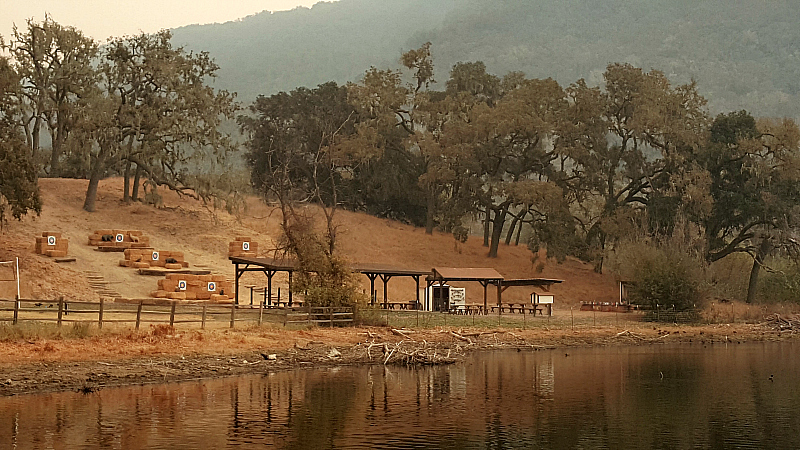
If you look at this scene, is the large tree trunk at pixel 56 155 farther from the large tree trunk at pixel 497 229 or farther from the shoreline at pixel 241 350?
the shoreline at pixel 241 350

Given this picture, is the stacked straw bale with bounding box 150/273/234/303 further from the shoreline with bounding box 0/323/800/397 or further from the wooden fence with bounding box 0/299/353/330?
the shoreline with bounding box 0/323/800/397

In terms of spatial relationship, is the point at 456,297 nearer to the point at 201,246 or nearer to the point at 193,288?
the point at 193,288

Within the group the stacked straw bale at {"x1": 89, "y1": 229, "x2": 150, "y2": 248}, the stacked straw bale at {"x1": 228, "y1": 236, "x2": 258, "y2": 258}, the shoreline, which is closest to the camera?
the shoreline

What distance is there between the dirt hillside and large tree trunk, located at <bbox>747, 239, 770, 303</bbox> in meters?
9.58

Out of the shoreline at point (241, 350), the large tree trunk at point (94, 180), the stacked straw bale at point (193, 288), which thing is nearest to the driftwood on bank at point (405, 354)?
the shoreline at point (241, 350)

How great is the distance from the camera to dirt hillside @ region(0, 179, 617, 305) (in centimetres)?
5169

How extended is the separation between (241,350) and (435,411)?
11113mm

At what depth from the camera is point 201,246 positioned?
214 ft

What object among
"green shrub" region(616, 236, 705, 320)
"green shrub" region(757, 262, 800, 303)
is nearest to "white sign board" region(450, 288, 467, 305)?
"green shrub" region(616, 236, 705, 320)

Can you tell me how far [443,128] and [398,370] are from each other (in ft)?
149

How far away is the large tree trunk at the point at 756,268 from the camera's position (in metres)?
65.2

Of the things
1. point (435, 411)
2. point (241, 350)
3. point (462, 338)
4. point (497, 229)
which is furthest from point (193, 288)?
point (497, 229)

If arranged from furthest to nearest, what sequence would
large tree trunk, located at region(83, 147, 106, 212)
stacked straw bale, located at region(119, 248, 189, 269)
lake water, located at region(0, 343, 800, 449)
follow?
1. large tree trunk, located at region(83, 147, 106, 212)
2. stacked straw bale, located at region(119, 248, 189, 269)
3. lake water, located at region(0, 343, 800, 449)

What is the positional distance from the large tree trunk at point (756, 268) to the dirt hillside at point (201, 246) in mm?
9582
